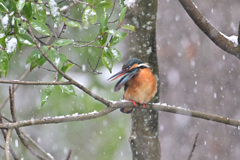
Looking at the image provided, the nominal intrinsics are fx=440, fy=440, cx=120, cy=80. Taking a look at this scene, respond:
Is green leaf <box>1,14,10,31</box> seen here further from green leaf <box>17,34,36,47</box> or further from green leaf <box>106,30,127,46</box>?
→ green leaf <box>106,30,127,46</box>

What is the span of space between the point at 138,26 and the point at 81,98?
5.92ft

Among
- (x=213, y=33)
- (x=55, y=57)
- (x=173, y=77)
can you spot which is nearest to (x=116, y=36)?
(x=55, y=57)

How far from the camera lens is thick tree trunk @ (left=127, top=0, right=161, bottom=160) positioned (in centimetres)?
190

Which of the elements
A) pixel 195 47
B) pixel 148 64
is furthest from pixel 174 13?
pixel 148 64

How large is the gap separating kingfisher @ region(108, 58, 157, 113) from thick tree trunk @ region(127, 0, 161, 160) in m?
0.06

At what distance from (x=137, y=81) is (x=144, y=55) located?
49 centimetres

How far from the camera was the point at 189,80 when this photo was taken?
412cm

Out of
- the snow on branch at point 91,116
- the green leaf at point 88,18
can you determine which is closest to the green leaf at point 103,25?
the green leaf at point 88,18

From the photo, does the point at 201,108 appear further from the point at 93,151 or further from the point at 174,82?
the point at 93,151

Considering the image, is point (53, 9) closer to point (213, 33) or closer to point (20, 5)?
point (20, 5)

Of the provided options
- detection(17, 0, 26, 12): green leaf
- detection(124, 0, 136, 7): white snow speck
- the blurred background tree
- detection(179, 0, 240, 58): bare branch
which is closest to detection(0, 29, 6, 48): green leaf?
detection(17, 0, 26, 12): green leaf

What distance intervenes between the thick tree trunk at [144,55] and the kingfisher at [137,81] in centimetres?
6

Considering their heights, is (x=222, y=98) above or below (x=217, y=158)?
above

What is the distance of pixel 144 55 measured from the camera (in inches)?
75.9
